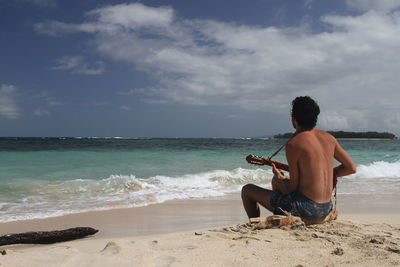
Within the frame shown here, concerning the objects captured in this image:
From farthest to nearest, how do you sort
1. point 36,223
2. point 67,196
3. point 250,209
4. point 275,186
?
point 67,196 → point 36,223 → point 250,209 → point 275,186

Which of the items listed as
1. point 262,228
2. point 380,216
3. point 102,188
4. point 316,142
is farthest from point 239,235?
point 102,188

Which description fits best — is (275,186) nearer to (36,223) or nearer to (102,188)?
(36,223)

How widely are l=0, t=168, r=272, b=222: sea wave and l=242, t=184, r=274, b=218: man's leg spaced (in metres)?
3.32

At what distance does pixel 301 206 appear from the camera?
3838mm

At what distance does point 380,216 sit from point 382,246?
8.58ft

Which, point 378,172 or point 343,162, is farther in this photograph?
point 378,172

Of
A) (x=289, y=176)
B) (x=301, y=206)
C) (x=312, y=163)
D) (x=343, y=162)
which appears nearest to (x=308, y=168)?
(x=312, y=163)

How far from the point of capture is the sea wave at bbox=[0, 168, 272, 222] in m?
6.66

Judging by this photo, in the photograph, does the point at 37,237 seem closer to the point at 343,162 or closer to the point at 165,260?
the point at 165,260

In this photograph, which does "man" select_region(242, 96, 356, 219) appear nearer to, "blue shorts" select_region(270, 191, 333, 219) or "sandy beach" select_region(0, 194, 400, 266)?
"blue shorts" select_region(270, 191, 333, 219)

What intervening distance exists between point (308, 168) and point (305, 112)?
0.56m

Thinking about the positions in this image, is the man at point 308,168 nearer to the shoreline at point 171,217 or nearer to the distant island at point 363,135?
the shoreline at point 171,217

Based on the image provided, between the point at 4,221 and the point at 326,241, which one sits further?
the point at 4,221

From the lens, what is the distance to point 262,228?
381cm
